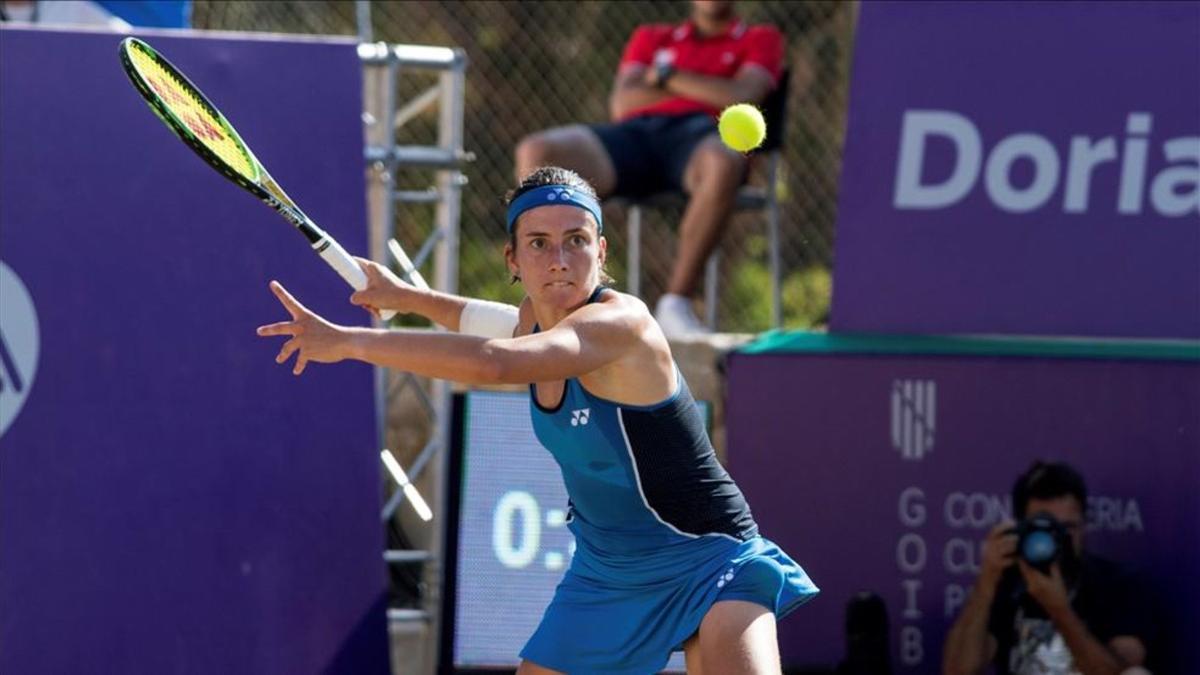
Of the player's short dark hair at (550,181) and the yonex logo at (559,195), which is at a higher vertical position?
the player's short dark hair at (550,181)

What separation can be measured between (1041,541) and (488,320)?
79.3 inches

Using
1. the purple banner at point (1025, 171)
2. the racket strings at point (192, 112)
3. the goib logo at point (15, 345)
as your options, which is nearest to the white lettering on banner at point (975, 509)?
the purple banner at point (1025, 171)

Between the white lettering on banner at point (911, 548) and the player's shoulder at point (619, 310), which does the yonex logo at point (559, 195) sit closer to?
the player's shoulder at point (619, 310)

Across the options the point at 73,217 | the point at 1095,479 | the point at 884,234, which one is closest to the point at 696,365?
the point at 884,234

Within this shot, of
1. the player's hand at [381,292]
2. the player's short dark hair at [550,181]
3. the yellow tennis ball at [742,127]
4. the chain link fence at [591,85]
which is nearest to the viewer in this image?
the player's short dark hair at [550,181]

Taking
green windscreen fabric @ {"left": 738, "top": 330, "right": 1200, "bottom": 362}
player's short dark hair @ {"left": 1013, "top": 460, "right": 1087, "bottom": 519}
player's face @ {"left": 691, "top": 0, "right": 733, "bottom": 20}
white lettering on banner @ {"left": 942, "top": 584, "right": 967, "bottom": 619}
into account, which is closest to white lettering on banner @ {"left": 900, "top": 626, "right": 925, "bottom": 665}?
white lettering on banner @ {"left": 942, "top": 584, "right": 967, "bottom": 619}

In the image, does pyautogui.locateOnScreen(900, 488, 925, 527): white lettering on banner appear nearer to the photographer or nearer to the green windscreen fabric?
the photographer

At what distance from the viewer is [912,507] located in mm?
6602

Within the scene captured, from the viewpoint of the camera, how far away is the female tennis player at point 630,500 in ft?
14.6

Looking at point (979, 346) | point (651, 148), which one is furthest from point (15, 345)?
point (979, 346)

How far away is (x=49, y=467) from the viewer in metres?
5.93

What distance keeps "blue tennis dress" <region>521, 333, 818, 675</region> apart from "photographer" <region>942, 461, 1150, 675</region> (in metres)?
1.67

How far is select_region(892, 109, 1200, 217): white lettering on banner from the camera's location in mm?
6785

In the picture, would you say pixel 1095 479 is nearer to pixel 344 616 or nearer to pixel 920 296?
pixel 920 296
